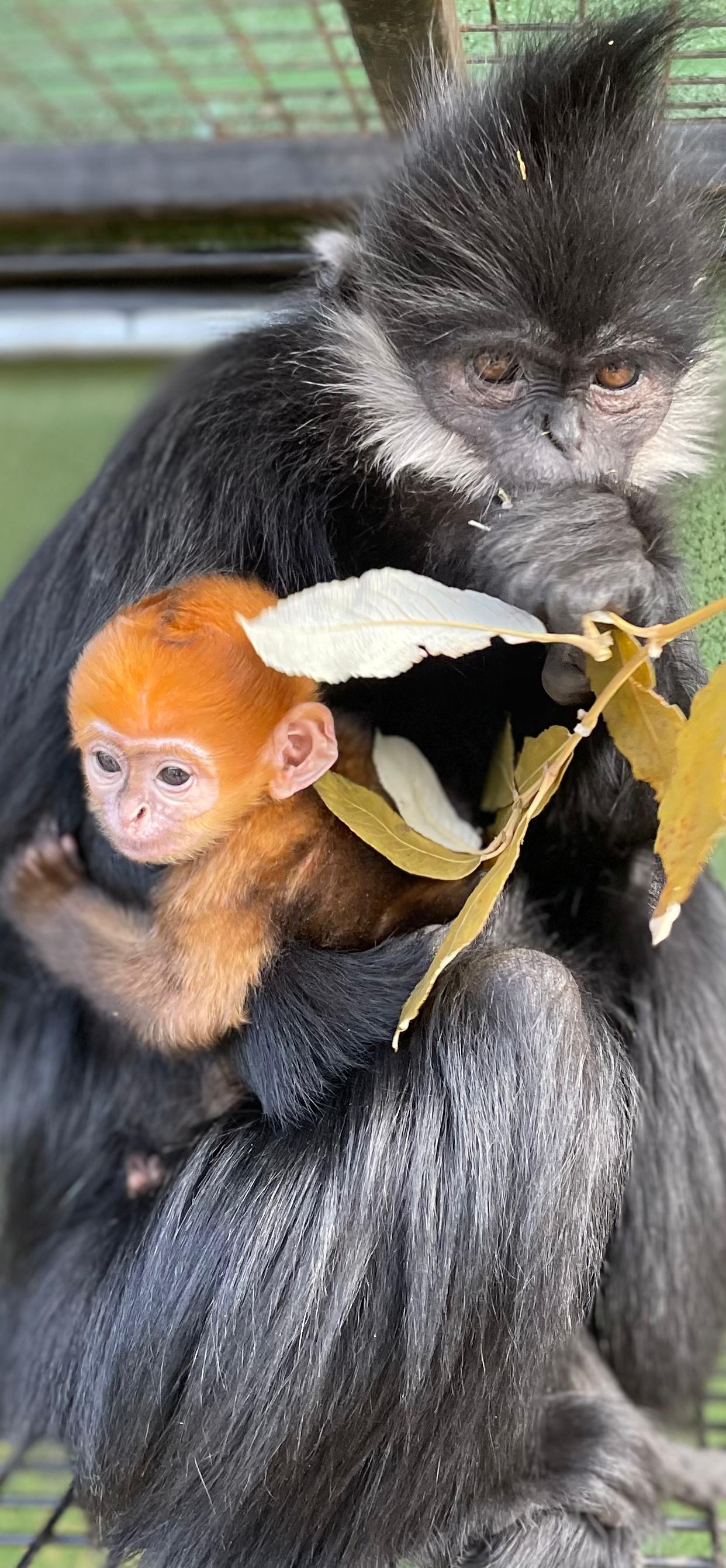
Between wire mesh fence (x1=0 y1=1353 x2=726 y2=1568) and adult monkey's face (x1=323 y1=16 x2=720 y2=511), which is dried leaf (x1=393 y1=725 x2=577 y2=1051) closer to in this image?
adult monkey's face (x1=323 y1=16 x2=720 y2=511)

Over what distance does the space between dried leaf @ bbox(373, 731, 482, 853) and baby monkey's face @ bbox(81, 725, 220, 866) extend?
0.13m

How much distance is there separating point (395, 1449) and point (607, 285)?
82 centimetres

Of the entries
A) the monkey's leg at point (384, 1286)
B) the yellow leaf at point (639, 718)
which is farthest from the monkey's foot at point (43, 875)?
the yellow leaf at point (639, 718)

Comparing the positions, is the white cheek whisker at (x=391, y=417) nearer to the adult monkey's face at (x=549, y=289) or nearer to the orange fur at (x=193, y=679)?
the adult monkey's face at (x=549, y=289)

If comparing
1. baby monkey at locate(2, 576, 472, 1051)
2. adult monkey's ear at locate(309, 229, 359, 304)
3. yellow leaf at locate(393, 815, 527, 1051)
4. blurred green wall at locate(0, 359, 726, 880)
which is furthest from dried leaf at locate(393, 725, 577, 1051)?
blurred green wall at locate(0, 359, 726, 880)

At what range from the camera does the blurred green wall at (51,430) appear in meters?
2.04

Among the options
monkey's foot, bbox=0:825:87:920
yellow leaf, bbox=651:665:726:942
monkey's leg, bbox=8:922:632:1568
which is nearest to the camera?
yellow leaf, bbox=651:665:726:942

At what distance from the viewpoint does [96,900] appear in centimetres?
106

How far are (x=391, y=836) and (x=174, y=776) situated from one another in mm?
180

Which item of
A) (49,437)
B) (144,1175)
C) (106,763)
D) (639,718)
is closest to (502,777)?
(639,718)

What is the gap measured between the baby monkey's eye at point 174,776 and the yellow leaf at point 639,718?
304 millimetres

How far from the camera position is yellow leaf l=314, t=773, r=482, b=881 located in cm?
85

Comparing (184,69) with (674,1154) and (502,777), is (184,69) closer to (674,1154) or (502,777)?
(502,777)

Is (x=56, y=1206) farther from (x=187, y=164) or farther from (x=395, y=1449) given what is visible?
(x=187, y=164)
